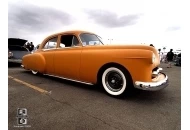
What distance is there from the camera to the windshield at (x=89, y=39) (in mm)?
4103

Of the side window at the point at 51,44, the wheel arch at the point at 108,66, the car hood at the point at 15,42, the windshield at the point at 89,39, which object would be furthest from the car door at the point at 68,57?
the car hood at the point at 15,42

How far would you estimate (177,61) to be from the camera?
13242 mm

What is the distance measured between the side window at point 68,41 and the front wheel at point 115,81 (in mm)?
1263

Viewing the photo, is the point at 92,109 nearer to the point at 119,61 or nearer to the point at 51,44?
the point at 119,61

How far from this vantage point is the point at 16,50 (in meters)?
8.43

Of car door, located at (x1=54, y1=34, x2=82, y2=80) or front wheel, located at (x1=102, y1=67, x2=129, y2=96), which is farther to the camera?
car door, located at (x1=54, y1=34, x2=82, y2=80)

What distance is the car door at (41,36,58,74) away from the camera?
4.68 meters

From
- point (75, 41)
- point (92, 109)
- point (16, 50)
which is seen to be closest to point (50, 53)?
point (75, 41)

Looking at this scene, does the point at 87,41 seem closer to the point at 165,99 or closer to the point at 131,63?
the point at 131,63

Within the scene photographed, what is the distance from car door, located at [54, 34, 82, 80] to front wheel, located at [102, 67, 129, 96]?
0.82 m

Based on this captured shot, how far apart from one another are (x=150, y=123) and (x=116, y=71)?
1.28m

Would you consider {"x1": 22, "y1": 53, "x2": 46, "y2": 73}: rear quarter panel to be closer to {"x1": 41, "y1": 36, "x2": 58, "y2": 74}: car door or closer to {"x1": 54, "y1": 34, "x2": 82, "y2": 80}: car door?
{"x1": 41, "y1": 36, "x2": 58, "y2": 74}: car door

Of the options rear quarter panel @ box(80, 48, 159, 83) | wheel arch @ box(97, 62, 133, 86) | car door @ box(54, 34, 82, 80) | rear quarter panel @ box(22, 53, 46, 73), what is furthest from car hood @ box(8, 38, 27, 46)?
wheel arch @ box(97, 62, 133, 86)

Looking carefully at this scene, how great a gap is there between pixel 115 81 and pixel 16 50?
6.99m
